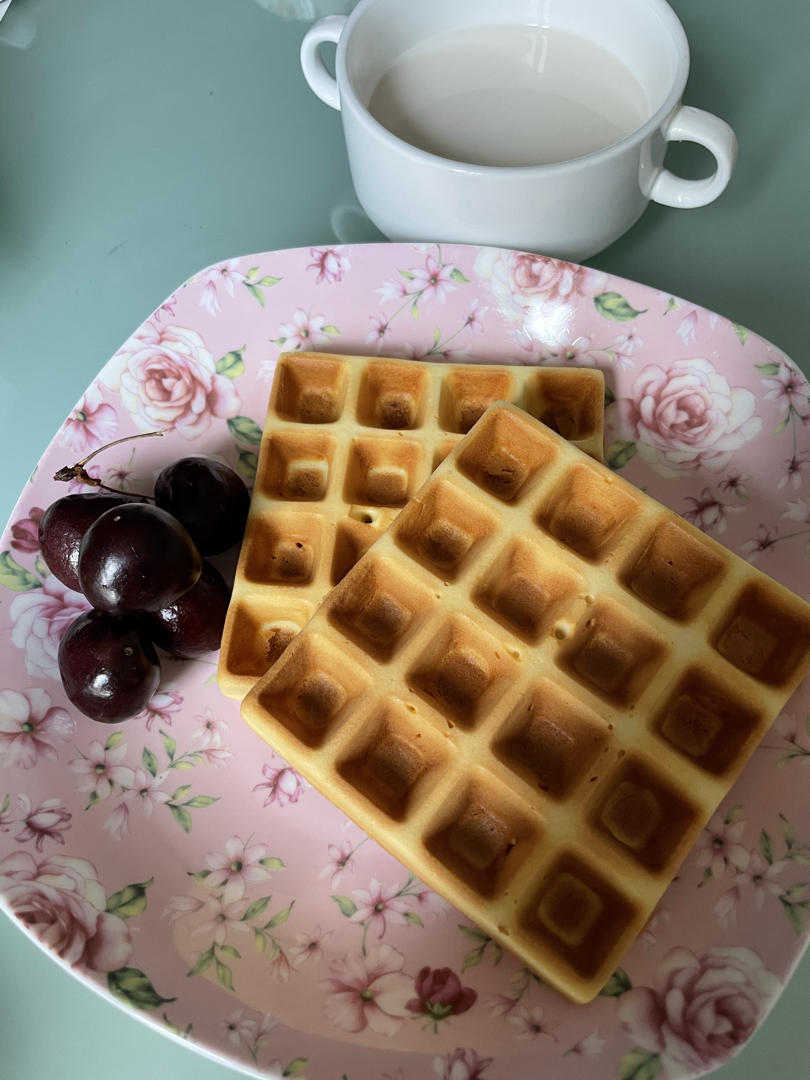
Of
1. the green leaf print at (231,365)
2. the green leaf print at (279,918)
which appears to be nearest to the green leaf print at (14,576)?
the green leaf print at (231,365)

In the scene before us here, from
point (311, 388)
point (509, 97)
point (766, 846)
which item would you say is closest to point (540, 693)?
point (766, 846)

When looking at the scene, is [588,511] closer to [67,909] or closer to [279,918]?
[279,918]

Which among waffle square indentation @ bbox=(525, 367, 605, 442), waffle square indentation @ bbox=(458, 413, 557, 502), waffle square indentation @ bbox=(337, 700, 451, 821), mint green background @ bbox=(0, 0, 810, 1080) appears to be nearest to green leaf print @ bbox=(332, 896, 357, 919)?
waffle square indentation @ bbox=(337, 700, 451, 821)

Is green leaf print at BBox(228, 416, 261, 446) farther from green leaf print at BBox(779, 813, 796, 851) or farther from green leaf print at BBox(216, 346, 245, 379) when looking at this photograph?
green leaf print at BBox(779, 813, 796, 851)

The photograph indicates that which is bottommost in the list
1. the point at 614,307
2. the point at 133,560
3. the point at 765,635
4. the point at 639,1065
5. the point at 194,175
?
the point at 639,1065

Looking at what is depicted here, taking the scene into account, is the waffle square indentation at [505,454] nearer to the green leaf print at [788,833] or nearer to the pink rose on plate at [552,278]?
the pink rose on plate at [552,278]

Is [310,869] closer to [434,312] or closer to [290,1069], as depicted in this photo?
[290,1069]
